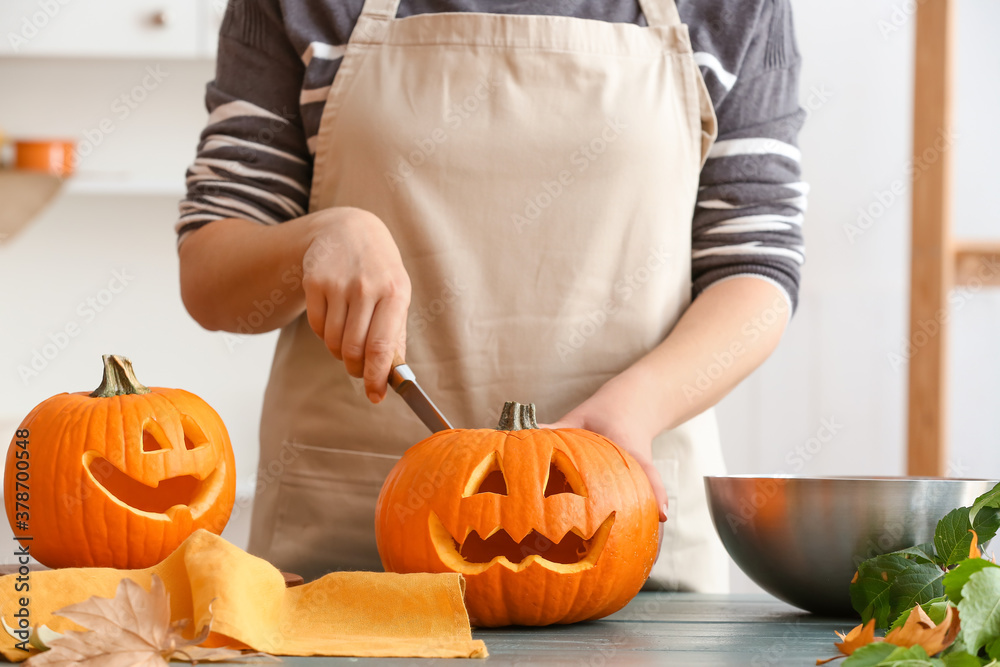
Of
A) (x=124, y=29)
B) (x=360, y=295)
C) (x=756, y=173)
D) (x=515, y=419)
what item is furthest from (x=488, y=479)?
(x=124, y=29)

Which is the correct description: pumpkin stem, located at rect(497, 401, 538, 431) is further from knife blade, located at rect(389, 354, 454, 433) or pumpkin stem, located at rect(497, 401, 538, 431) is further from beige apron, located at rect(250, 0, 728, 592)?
beige apron, located at rect(250, 0, 728, 592)

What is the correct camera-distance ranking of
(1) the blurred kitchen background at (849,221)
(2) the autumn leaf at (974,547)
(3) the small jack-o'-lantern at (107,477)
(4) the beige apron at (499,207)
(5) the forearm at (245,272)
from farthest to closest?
(1) the blurred kitchen background at (849,221) → (4) the beige apron at (499,207) → (5) the forearm at (245,272) → (3) the small jack-o'-lantern at (107,477) → (2) the autumn leaf at (974,547)

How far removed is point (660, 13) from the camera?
1014 mm

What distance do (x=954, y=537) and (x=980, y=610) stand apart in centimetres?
13

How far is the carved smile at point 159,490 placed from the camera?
2.35 feet

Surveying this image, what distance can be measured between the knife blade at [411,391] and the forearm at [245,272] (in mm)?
137

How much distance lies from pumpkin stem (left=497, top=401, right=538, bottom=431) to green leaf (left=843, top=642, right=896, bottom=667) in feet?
1.00

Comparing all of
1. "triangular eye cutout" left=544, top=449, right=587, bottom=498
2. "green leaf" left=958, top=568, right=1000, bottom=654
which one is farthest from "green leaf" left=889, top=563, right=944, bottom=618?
"triangular eye cutout" left=544, top=449, right=587, bottom=498

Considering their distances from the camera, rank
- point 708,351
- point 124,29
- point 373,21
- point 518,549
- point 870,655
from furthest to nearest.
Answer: point 124,29
point 373,21
point 708,351
point 518,549
point 870,655

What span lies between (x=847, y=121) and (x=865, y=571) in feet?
5.79

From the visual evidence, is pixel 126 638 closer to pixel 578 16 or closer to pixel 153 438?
pixel 153 438

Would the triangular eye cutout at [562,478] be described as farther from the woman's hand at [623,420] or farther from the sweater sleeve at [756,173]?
the sweater sleeve at [756,173]

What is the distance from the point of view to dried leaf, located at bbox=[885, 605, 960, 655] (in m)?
0.50

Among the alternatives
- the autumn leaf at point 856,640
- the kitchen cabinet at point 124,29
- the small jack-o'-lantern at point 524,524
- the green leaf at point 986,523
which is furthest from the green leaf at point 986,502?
the kitchen cabinet at point 124,29
